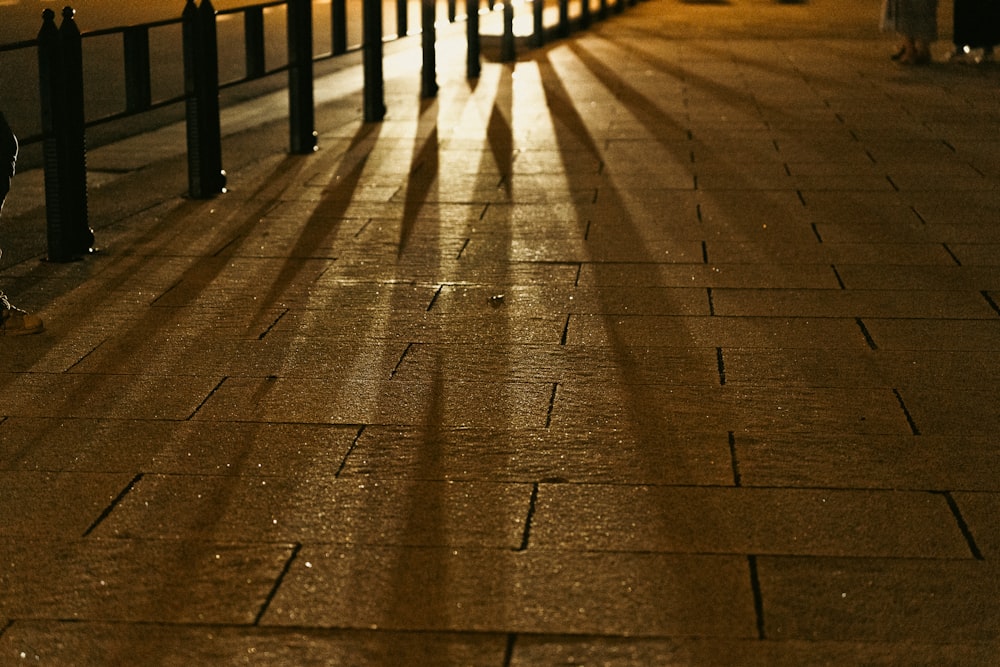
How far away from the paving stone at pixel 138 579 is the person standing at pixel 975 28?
40.6ft

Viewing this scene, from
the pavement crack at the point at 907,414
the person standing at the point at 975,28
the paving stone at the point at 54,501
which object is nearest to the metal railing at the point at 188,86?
the paving stone at the point at 54,501

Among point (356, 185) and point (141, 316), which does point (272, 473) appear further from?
point (356, 185)

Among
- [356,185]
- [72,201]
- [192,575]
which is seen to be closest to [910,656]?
[192,575]

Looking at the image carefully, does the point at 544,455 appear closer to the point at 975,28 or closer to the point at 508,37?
the point at 975,28

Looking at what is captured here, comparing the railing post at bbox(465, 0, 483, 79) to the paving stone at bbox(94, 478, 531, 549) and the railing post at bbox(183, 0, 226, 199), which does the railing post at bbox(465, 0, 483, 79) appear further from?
the paving stone at bbox(94, 478, 531, 549)

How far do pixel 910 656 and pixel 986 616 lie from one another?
0.96 feet

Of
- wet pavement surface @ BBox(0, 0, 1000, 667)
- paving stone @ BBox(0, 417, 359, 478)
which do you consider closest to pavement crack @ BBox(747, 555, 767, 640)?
wet pavement surface @ BBox(0, 0, 1000, 667)

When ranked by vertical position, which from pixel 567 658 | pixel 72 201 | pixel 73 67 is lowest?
pixel 567 658

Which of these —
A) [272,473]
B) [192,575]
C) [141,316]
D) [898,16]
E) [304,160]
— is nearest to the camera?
[192,575]

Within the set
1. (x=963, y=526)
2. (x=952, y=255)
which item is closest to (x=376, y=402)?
(x=963, y=526)

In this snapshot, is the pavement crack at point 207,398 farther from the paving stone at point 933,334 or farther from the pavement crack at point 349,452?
the paving stone at point 933,334

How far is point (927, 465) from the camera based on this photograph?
435cm

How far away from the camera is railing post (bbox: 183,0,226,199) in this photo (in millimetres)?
8297

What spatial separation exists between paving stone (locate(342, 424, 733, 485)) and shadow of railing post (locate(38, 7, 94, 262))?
291 centimetres
